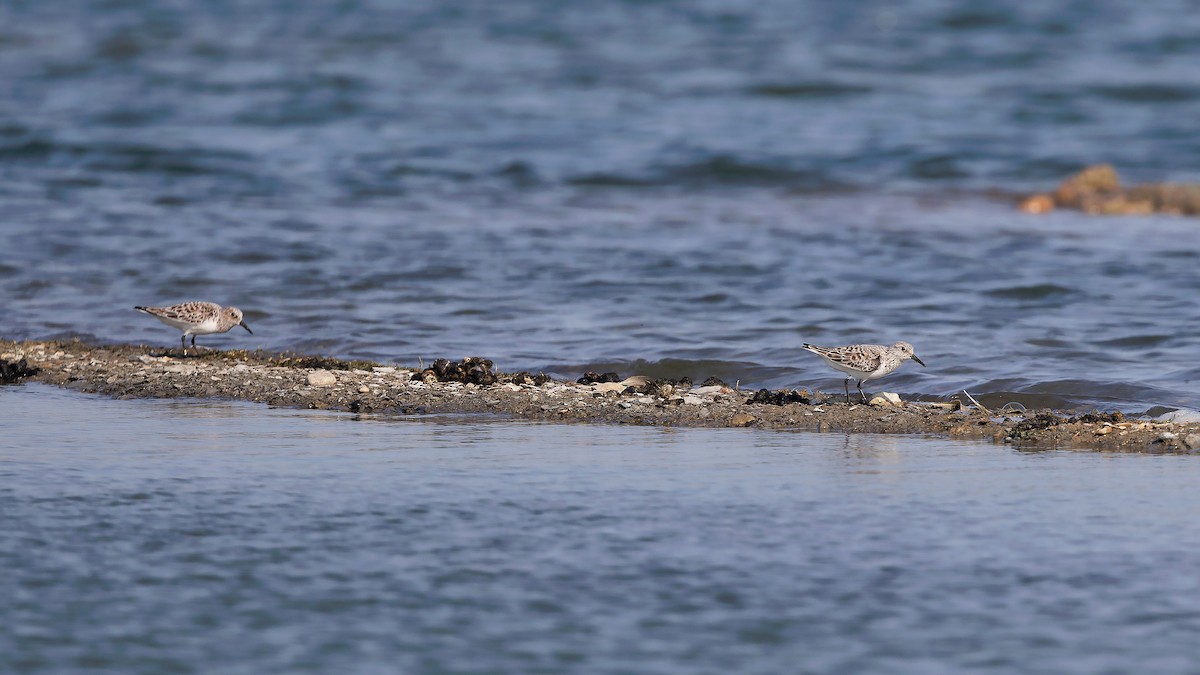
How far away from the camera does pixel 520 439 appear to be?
867 cm

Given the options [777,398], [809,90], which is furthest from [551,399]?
[809,90]

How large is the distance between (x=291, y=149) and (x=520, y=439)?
54.5ft

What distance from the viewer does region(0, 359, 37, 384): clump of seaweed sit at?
1073cm

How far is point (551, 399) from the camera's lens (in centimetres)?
980

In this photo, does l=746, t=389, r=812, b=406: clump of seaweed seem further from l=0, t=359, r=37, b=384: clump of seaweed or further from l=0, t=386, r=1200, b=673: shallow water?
l=0, t=359, r=37, b=384: clump of seaweed

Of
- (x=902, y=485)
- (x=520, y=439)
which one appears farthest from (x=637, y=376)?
(x=902, y=485)

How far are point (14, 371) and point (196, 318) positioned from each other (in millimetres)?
1383

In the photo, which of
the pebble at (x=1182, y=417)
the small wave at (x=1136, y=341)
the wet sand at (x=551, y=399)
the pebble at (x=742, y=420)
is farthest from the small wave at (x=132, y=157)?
the pebble at (x=1182, y=417)

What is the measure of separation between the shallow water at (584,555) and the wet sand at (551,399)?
466mm

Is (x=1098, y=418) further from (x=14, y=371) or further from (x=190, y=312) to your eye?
(x=14, y=371)

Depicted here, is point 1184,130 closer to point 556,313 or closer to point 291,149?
point 291,149

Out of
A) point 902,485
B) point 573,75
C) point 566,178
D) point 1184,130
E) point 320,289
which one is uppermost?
point 573,75

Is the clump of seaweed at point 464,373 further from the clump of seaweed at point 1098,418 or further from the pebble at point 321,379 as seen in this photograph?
the clump of seaweed at point 1098,418

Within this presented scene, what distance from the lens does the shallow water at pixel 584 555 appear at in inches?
203
